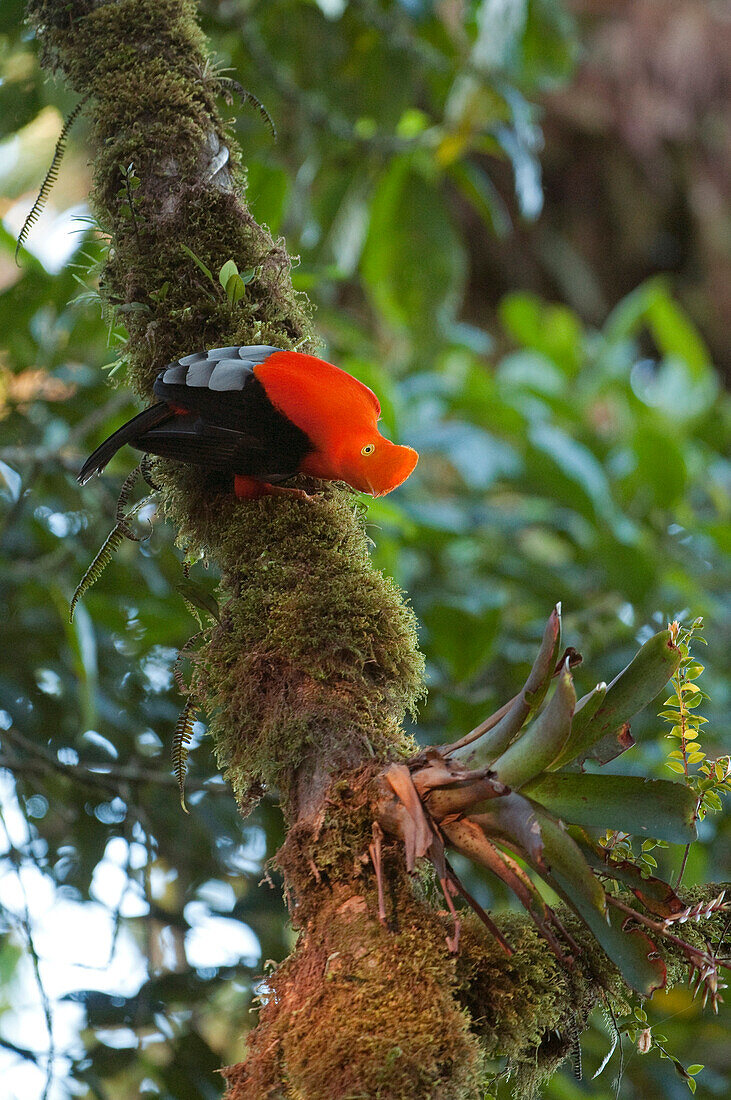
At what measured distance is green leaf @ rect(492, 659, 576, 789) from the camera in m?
0.71

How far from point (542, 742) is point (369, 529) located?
1.64 m

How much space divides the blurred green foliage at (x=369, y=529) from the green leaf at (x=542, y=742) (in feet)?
2.43

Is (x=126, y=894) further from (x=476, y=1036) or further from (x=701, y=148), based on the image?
(x=701, y=148)

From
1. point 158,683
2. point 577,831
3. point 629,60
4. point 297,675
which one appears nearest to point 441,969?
point 577,831

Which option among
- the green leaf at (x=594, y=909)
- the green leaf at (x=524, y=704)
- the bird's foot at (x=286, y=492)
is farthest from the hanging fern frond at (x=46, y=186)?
the green leaf at (x=594, y=909)

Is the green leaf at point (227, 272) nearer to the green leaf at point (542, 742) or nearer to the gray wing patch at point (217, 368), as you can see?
the gray wing patch at point (217, 368)

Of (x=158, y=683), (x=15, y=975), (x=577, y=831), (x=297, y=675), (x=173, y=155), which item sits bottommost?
(x=15, y=975)

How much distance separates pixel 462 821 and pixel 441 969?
0.11 meters

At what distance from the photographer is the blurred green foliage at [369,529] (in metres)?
1.81

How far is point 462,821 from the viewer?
0.74 meters

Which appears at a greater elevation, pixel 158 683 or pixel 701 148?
pixel 158 683

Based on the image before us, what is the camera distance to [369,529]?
2348mm

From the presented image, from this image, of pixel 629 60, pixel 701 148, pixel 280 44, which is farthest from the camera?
pixel 701 148

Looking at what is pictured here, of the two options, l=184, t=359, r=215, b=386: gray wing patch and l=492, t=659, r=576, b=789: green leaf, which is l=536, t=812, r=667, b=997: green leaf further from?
l=184, t=359, r=215, b=386: gray wing patch
